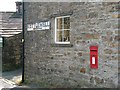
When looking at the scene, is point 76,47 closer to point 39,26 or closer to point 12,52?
point 39,26

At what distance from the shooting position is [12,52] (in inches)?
731

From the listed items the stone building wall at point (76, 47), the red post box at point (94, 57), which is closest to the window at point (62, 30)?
the stone building wall at point (76, 47)

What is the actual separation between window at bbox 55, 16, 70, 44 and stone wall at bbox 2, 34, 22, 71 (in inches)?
321

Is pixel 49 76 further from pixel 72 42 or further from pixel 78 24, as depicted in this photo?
pixel 78 24

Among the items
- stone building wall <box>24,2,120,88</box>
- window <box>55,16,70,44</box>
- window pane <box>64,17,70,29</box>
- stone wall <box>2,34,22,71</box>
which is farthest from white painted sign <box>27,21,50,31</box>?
stone wall <box>2,34,22,71</box>

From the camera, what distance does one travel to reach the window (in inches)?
394

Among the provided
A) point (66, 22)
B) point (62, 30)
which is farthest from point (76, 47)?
point (62, 30)

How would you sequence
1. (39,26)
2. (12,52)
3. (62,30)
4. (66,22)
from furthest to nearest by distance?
(12,52) < (39,26) < (62,30) < (66,22)

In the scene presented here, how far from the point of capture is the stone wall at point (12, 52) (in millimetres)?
18188

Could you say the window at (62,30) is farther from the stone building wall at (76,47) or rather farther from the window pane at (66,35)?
the stone building wall at (76,47)

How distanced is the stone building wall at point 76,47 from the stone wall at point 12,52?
18.2 ft

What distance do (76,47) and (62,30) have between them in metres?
1.30

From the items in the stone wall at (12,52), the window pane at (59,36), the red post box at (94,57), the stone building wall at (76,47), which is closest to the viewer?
the stone building wall at (76,47)

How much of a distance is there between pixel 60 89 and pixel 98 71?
203 cm
